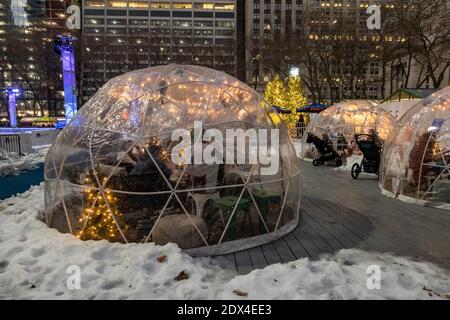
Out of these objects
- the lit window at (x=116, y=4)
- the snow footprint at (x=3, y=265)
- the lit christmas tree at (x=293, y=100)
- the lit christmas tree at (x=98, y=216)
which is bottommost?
the snow footprint at (x=3, y=265)

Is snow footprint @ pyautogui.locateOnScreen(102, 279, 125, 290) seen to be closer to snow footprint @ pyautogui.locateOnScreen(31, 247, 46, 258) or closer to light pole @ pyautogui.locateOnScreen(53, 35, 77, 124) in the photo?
snow footprint @ pyautogui.locateOnScreen(31, 247, 46, 258)

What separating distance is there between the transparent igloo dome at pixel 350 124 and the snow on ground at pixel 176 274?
37.2ft

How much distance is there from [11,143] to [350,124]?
16.4 m

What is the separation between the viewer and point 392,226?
6.21 m

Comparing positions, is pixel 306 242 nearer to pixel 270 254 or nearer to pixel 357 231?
pixel 270 254

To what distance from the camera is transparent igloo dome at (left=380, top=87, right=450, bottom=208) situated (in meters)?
7.45

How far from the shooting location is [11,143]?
54.0ft

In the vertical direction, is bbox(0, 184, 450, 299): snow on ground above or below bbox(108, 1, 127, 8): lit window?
below

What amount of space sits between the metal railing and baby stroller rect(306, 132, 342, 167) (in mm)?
13784

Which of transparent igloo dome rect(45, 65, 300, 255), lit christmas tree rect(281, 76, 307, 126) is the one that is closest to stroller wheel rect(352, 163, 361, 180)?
transparent igloo dome rect(45, 65, 300, 255)

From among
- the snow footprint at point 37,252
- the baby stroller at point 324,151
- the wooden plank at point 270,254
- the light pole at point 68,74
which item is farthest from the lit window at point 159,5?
the wooden plank at point 270,254

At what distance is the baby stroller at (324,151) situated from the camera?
1414 cm

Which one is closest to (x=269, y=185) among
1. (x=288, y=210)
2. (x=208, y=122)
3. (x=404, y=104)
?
(x=288, y=210)

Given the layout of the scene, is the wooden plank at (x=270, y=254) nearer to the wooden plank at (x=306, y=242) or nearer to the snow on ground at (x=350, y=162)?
the wooden plank at (x=306, y=242)
